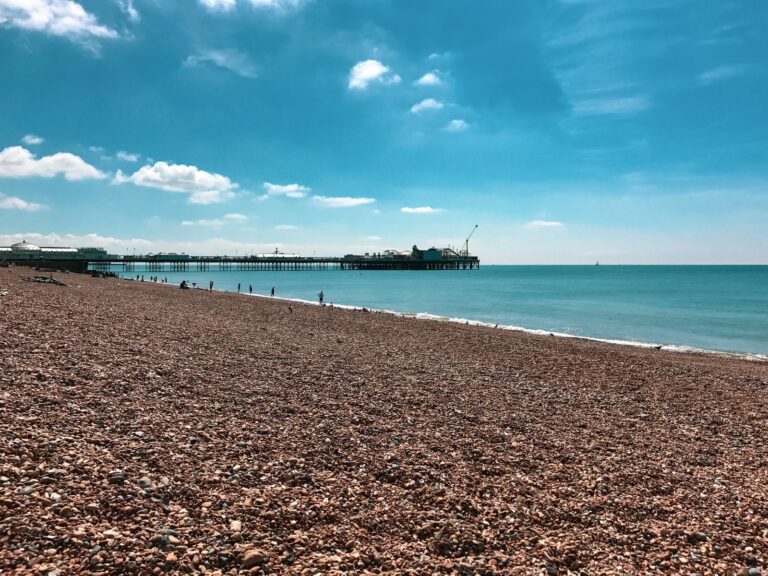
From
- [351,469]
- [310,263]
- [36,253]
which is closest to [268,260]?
[310,263]

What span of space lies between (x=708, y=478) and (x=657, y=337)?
26532mm

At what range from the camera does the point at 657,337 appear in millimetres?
29328

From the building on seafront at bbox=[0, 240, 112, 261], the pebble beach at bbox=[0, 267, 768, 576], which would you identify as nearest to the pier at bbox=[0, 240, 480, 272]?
the building on seafront at bbox=[0, 240, 112, 261]

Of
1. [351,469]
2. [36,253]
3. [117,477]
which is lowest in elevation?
[351,469]

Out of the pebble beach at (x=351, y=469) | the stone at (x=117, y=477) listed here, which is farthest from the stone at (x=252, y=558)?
the stone at (x=117, y=477)

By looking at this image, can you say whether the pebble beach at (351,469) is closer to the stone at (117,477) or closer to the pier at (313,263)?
the stone at (117,477)

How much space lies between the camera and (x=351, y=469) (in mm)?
5793

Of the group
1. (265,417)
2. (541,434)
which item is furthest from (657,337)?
(265,417)

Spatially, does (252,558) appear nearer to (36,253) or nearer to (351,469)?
(351,469)

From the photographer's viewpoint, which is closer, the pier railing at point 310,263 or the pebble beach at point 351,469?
the pebble beach at point 351,469

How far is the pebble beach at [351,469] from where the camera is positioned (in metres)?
4.03

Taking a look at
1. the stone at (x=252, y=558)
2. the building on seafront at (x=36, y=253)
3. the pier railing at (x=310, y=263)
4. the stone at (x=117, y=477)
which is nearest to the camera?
the stone at (x=252, y=558)

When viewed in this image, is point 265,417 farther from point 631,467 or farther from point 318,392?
point 631,467

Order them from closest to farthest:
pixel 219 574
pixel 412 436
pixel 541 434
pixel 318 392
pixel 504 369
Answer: pixel 219 574
pixel 412 436
pixel 541 434
pixel 318 392
pixel 504 369
